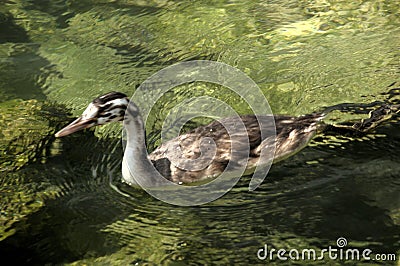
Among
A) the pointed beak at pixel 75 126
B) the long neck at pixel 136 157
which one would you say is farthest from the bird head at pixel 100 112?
the long neck at pixel 136 157

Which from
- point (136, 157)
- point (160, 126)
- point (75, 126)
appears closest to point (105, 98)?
point (75, 126)

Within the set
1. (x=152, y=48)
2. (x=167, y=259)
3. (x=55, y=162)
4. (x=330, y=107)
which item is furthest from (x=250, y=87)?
(x=167, y=259)

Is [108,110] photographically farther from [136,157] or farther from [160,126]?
[160,126]

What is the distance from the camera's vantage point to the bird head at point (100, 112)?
6.09m

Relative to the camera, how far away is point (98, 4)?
1046 cm

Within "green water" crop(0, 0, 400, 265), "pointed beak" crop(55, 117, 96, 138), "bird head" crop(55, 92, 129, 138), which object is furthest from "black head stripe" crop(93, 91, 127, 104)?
"green water" crop(0, 0, 400, 265)

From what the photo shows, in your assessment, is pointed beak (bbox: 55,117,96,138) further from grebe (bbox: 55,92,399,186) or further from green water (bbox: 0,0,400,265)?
green water (bbox: 0,0,400,265)

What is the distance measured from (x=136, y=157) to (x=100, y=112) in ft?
2.00

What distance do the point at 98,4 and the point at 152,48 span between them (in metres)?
1.98

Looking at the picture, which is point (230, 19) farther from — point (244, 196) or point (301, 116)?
point (244, 196)

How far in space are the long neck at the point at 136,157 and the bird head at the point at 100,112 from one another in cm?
11

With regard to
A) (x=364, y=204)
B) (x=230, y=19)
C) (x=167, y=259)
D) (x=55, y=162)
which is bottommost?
(x=167, y=259)

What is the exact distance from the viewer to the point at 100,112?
243 inches

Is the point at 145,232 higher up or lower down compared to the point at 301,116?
lower down
